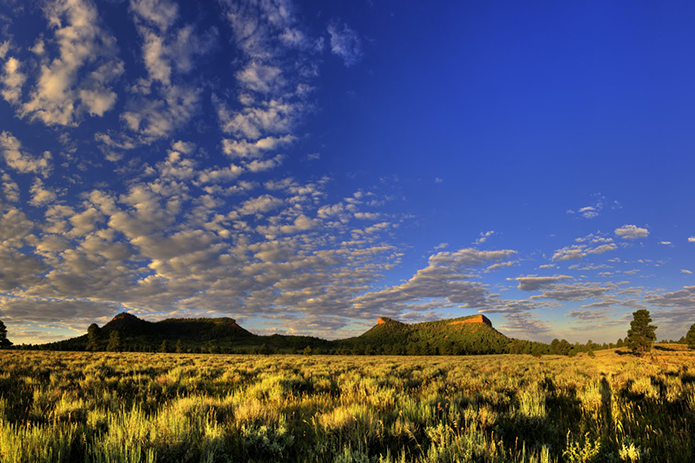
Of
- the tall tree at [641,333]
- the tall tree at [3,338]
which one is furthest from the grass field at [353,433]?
the tall tree at [3,338]

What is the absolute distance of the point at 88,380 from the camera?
39.0 feet

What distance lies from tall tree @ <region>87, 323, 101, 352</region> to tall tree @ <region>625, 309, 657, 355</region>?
133230mm

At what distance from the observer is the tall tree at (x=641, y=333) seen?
61156mm

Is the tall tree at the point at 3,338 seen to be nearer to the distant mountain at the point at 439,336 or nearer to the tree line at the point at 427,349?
the tree line at the point at 427,349

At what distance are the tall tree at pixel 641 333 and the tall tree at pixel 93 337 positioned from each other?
437 ft

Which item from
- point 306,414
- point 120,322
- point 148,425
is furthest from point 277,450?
point 120,322

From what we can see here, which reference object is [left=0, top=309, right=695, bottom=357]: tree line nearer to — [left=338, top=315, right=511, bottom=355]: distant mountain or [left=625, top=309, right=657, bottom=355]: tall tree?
[left=625, top=309, right=657, bottom=355]: tall tree

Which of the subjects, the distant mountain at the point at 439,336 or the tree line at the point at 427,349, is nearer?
the tree line at the point at 427,349

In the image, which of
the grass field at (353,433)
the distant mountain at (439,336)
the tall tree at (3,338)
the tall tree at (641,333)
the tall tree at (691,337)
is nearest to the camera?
the grass field at (353,433)

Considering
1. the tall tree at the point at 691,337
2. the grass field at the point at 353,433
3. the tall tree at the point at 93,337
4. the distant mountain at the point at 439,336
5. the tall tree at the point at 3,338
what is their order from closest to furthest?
the grass field at the point at 353,433 → the tall tree at the point at 3,338 → the tall tree at the point at 691,337 → the tall tree at the point at 93,337 → the distant mountain at the point at 439,336

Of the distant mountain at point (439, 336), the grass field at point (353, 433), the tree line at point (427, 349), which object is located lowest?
the distant mountain at point (439, 336)

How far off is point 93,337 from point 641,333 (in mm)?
139408

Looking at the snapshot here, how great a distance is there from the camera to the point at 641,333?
62.2 m

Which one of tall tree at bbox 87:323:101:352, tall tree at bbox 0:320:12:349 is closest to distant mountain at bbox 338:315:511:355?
tall tree at bbox 87:323:101:352
